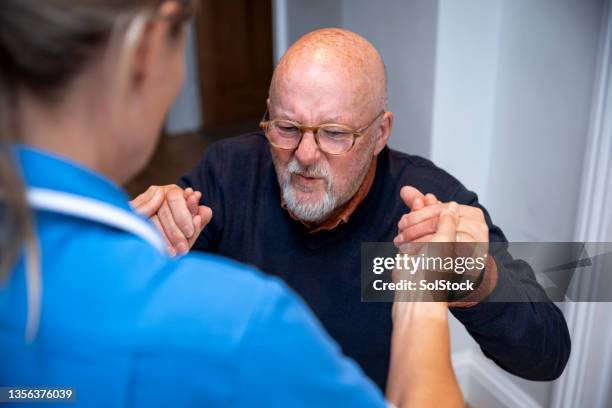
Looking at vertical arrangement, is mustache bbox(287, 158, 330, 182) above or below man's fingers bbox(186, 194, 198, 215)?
above

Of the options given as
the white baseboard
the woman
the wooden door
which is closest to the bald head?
the woman

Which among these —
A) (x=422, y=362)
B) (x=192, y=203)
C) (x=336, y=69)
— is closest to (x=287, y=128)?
(x=336, y=69)

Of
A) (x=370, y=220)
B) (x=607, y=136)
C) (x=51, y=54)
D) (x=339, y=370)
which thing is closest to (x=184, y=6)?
(x=51, y=54)

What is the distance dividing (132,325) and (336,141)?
0.93 m

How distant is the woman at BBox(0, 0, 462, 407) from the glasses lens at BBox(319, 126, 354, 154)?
826mm

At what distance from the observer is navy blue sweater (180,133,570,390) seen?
1.24 metres

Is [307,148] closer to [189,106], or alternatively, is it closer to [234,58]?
[189,106]

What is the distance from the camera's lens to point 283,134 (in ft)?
4.52

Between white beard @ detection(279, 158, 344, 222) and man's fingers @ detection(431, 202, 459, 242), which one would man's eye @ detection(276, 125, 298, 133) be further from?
man's fingers @ detection(431, 202, 459, 242)

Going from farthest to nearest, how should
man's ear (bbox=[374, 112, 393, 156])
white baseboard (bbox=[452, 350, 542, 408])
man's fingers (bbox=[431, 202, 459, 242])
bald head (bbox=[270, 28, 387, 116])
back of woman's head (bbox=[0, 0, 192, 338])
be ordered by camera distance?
white baseboard (bbox=[452, 350, 542, 408]), man's ear (bbox=[374, 112, 393, 156]), bald head (bbox=[270, 28, 387, 116]), man's fingers (bbox=[431, 202, 459, 242]), back of woman's head (bbox=[0, 0, 192, 338])

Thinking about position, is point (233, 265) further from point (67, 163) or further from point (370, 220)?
point (370, 220)

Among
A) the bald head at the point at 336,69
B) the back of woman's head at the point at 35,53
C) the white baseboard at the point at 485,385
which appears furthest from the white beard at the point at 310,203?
the white baseboard at the point at 485,385

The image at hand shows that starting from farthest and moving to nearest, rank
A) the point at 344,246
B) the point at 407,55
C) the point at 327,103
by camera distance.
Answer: the point at 407,55
the point at 344,246
the point at 327,103

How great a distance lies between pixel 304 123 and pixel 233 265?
0.81 metres
